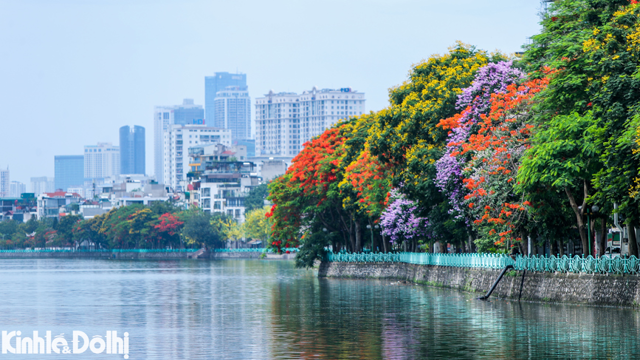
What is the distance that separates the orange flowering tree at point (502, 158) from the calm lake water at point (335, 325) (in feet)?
13.6

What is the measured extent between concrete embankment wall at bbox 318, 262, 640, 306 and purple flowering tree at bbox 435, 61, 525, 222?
4298 mm

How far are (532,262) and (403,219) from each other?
20668 millimetres

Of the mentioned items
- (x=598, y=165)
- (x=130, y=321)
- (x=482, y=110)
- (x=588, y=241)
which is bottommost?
(x=130, y=321)

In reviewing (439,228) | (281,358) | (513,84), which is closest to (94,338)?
(281,358)

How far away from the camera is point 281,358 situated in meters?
26.2

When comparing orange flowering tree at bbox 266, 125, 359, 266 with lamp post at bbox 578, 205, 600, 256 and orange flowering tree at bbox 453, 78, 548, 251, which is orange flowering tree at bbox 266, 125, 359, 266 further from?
lamp post at bbox 578, 205, 600, 256

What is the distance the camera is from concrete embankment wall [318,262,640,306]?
3906 centimetres

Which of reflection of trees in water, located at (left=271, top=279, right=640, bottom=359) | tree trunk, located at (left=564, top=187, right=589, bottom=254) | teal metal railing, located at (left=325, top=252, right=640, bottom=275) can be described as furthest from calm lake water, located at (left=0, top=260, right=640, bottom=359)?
tree trunk, located at (left=564, top=187, right=589, bottom=254)

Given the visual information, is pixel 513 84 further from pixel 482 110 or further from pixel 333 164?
pixel 333 164

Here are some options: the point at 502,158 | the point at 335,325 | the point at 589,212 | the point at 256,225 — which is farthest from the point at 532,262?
the point at 256,225

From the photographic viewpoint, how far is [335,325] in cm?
3625

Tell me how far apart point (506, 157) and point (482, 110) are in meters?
6.20

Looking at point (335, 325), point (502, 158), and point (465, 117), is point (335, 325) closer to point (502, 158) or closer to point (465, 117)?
point (502, 158)

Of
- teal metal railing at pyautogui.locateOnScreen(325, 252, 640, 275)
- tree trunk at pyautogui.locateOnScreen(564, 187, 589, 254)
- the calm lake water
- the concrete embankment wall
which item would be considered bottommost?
the calm lake water
